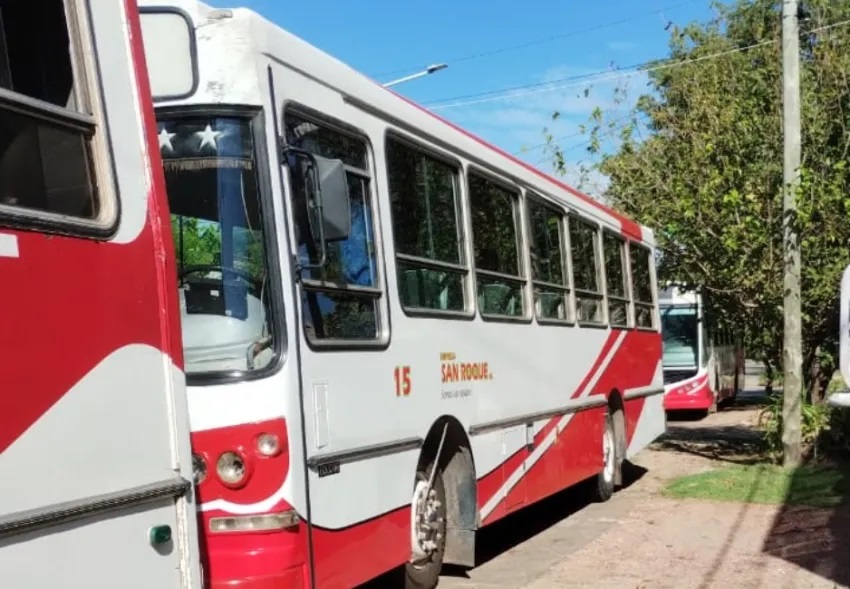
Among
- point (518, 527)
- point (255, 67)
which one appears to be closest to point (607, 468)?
point (518, 527)

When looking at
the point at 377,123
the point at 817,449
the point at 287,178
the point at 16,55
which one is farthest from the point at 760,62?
the point at 16,55

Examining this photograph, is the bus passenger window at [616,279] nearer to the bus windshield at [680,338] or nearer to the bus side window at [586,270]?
the bus side window at [586,270]

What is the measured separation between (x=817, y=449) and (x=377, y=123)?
9.67 meters

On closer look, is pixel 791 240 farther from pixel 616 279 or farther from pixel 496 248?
pixel 496 248

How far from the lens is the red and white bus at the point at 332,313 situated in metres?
4.75

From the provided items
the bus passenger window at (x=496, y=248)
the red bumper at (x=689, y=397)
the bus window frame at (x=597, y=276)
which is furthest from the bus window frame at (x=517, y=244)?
the red bumper at (x=689, y=397)

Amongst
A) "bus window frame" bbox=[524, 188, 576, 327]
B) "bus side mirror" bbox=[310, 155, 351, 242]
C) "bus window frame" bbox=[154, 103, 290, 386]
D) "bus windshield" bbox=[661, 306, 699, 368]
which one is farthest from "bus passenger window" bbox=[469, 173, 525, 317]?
"bus windshield" bbox=[661, 306, 699, 368]

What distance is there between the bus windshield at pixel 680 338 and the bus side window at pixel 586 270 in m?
12.3

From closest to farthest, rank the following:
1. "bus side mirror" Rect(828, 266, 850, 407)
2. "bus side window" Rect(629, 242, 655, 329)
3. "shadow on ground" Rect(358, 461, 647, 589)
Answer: "bus side mirror" Rect(828, 266, 850, 407), "shadow on ground" Rect(358, 461, 647, 589), "bus side window" Rect(629, 242, 655, 329)

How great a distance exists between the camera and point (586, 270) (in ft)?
35.5

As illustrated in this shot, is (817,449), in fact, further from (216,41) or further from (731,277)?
(216,41)

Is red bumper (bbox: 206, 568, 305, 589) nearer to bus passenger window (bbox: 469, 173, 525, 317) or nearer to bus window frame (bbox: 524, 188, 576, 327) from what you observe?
bus passenger window (bbox: 469, 173, 525, 317)

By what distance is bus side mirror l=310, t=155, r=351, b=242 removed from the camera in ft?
16.6

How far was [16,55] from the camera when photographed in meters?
2.96
